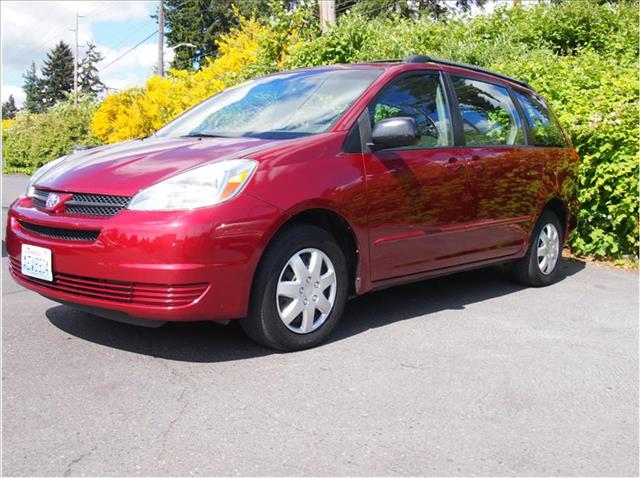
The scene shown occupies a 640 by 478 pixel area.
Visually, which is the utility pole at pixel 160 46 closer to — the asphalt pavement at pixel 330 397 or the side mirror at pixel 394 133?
the asphalt pavement at pixel 330 397

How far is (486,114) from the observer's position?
18.1 feet

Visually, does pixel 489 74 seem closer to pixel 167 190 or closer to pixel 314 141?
pixel 314 141

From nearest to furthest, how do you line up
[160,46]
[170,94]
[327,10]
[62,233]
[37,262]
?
[62,233] → [37,262] → [327,10] → [170,94] → [160,46]

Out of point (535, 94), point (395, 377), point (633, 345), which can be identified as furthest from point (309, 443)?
point (535, 94)

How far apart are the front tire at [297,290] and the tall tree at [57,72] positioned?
98679 millimetres


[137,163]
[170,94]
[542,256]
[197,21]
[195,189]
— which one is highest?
[197,21]

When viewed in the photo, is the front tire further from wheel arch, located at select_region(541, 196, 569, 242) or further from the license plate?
wheel arch, located at select_region(541, 196, 569, 242)

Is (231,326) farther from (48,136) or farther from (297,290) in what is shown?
(48,136)

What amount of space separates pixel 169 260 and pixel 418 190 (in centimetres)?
184

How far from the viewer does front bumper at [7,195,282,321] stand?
3479 mm

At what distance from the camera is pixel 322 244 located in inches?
158

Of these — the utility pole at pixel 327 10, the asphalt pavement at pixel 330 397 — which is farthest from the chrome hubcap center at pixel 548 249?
the utility pole at pixel 327 10

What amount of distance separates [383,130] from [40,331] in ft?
7.85

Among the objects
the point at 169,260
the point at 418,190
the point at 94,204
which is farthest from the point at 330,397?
the point at 418,190
